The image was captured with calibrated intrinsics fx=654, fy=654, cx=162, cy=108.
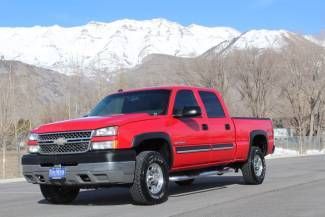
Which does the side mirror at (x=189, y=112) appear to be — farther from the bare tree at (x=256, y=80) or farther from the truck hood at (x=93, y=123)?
the bare tree at (x=256, y=80)

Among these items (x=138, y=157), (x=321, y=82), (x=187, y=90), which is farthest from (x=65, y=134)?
(x=321, y=82)

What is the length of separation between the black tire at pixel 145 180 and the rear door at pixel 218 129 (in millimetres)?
1732

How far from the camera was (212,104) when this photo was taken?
13.3 m

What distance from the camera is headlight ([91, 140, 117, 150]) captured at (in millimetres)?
10320

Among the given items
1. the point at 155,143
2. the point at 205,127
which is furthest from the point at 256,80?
the point at 155,143

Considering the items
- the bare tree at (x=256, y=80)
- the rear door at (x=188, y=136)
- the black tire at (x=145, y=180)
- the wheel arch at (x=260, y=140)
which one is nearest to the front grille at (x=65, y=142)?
the black tire at (x=145, y=180)

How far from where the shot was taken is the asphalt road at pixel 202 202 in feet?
33.1

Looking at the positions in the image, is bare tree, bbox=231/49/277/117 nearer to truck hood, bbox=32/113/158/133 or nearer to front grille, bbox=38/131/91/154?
truck hood, bbox=32/113/158/133

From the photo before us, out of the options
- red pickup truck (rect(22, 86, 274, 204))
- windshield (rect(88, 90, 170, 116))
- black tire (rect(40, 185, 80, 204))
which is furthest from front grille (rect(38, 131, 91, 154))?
windshield (rect(88, 90, 170, 116))

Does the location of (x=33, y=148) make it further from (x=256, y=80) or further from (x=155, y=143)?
(x=256, y=80)

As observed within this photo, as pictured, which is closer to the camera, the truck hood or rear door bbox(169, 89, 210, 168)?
the truck hood

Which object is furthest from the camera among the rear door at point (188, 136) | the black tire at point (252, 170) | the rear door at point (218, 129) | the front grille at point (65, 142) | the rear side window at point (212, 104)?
the black tire at point (252, 170)

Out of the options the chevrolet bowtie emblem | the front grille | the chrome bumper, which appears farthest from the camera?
the chevrolet bowtie emblem

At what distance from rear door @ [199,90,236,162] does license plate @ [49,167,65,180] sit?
125 inches
